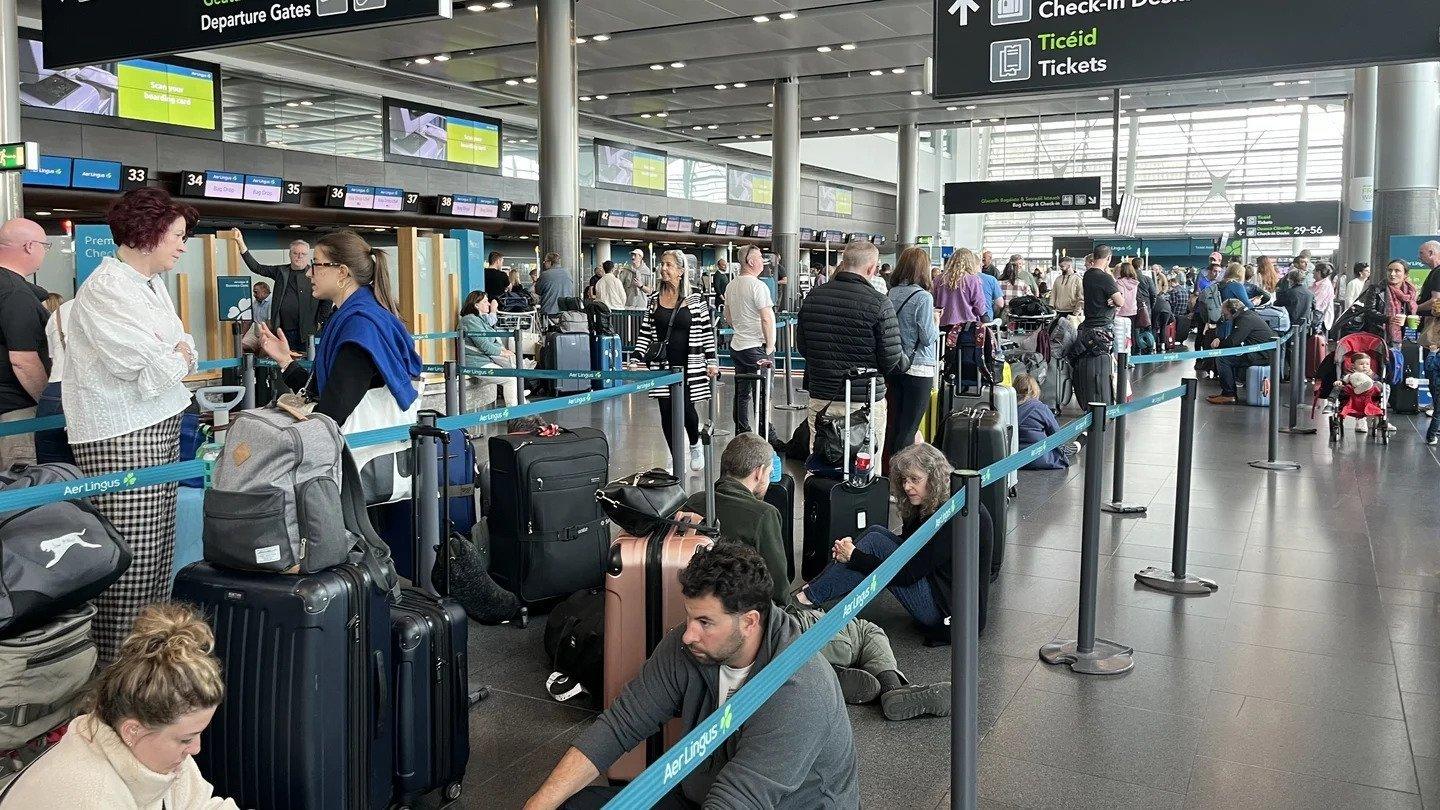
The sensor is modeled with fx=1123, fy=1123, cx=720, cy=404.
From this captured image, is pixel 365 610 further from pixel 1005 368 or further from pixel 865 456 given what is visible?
pixel 1005 368

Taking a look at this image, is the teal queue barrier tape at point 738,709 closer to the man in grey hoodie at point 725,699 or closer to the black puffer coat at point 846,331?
the man in grey hoodie at point 725,699

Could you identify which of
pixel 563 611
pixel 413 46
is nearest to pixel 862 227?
pixel 413 46

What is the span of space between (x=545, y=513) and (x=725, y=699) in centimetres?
270

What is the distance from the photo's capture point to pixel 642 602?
3488 mm

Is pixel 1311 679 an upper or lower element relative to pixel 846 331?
lower

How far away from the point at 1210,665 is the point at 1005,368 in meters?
5.26

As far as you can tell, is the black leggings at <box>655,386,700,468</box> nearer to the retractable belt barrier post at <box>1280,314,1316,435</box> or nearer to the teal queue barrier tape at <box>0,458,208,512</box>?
the teal queue barrier tape at <box>0,458,208,512</box>

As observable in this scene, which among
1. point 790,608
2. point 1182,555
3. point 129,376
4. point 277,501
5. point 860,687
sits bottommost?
point 860,687

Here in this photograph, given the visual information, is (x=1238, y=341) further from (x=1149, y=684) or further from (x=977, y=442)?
(x=1149, y=684)

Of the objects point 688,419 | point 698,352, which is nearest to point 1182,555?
point 698,352

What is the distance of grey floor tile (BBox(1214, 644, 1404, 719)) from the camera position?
13.9 ft

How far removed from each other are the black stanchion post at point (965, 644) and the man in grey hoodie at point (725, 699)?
50 centimetres

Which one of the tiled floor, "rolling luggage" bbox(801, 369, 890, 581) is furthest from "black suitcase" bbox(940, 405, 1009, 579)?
"rolling luggage" bbox(801, 369, 890, 581)

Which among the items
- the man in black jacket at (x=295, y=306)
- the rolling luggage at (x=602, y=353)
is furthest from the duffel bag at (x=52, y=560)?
the rolling luggage at (x=602, y=353)
